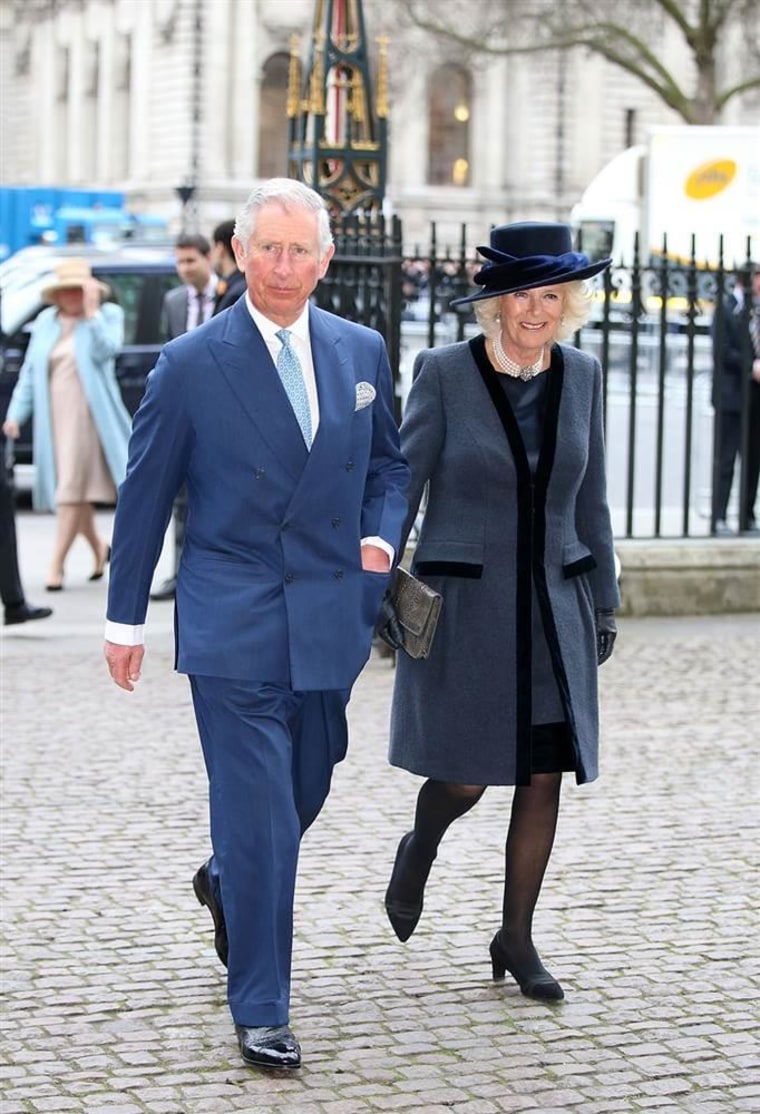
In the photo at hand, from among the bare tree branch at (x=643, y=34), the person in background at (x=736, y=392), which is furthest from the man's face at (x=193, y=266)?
the bare tree branch at (x=643, y=34)

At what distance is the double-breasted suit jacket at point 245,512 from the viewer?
4574 millimetres

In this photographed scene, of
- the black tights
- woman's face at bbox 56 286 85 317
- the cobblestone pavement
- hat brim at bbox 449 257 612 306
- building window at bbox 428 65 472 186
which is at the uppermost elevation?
building window at bbox 428 65 472 186

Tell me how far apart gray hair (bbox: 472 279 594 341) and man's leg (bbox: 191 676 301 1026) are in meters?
0.94

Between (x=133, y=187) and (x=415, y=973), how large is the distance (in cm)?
6154

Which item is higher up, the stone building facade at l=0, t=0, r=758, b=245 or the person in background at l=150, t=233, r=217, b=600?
the stone building facade at l=0, t=0, r=758, b=245

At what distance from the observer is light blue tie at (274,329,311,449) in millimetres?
4652

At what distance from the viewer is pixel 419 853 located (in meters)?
5.18

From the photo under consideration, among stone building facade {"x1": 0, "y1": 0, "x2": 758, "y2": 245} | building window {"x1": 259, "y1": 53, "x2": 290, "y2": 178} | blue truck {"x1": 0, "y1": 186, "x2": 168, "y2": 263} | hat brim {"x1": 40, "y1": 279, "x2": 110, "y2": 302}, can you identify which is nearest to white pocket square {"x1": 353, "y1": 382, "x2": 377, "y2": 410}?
hat brim {"x1": 40, "y1": 279, "x2": 110, "y2": 302}

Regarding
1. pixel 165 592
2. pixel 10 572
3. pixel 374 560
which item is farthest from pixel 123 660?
pixel 165 592

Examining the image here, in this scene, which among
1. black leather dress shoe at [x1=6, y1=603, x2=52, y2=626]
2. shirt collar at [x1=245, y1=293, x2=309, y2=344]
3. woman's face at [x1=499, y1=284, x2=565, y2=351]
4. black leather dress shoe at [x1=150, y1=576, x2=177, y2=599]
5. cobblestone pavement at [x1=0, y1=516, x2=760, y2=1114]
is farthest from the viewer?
black leather dress shoe at [x1=150, y1=576, x2=177, y2=599]

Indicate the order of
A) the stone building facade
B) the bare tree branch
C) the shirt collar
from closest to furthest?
the shirt collar, the bare tree branch, the stone building facade

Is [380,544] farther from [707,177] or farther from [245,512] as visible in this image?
[707,177]

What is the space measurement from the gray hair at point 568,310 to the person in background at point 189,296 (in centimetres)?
594

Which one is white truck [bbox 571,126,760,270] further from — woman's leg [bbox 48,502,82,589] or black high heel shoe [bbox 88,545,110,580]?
woman's leg [bbox 48,502,82,589]
